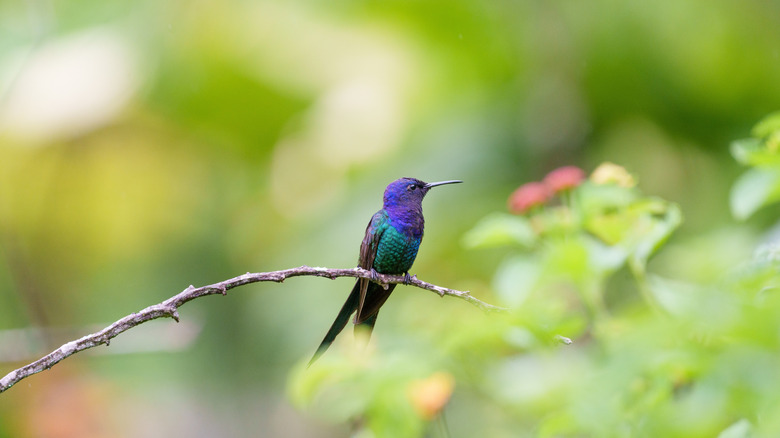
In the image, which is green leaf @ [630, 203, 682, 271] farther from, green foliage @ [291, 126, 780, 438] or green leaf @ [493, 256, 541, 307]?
green leaf @ [493, 256, 541, 307]

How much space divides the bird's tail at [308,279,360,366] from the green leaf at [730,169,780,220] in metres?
0.87

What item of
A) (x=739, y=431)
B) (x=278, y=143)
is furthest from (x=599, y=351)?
(x=278, y=143)

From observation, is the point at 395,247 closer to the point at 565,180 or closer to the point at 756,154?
the point at 565,180

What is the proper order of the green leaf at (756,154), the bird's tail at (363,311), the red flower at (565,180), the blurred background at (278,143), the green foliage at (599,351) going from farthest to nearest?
the blurred background at (278,143) < the red flower at (565,180) < the green leaf at (756,154) < the bird's tail at (363,311) < the green foliage at (599,351)

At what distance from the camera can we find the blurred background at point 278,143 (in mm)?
5707

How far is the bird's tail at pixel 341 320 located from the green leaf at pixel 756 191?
87 centimetres

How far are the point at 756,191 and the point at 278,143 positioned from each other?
5807 mm

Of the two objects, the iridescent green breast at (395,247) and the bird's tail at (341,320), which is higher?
the iridescent green breast at (395,247)

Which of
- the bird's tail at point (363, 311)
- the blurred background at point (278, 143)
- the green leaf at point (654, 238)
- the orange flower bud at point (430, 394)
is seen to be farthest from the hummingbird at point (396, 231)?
the blurred background at point (278, 143)

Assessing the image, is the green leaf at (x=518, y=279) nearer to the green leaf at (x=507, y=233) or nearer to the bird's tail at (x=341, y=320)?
the green leaf at (x=507, y=233)

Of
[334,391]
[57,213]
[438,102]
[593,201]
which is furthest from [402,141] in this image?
[593,201]

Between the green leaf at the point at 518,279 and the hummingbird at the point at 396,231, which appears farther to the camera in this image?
the hummingbird at the point at 396,231

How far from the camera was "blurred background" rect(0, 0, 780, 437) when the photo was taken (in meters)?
5.71

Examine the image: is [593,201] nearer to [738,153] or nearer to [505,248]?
[738,153]
